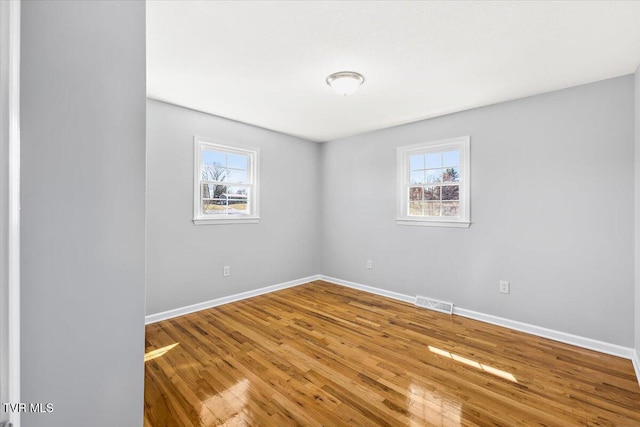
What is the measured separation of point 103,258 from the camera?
1059 millimetres

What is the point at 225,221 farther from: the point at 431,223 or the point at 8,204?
the point at 8,204

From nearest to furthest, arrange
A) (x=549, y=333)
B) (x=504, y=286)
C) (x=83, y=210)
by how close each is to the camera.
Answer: (x=83, y=210), (x=549, y=333), (x=504, y=286)

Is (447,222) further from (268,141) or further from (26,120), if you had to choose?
(26,120)

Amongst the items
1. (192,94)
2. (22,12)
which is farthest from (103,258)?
(192,94)

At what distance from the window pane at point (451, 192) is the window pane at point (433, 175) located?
0.47ft

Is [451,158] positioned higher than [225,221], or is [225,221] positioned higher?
[451,158]

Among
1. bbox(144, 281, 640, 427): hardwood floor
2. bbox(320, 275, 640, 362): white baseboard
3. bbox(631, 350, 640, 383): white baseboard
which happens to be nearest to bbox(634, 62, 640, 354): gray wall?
bbox(631, 350, 640, 383): white baseboard

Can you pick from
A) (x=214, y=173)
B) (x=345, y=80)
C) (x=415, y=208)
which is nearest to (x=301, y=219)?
(x=214, y=173)

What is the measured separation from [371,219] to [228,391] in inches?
121

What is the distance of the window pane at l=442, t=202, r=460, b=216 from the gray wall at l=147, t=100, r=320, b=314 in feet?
7.36

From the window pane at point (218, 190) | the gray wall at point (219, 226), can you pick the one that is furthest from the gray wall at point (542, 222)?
the window pane at point (218, 190)

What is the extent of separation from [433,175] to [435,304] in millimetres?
1688

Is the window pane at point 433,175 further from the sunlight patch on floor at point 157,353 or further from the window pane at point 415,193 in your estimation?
the sunlight patch on floor at point 157,353

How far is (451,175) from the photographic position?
3.67 metres
